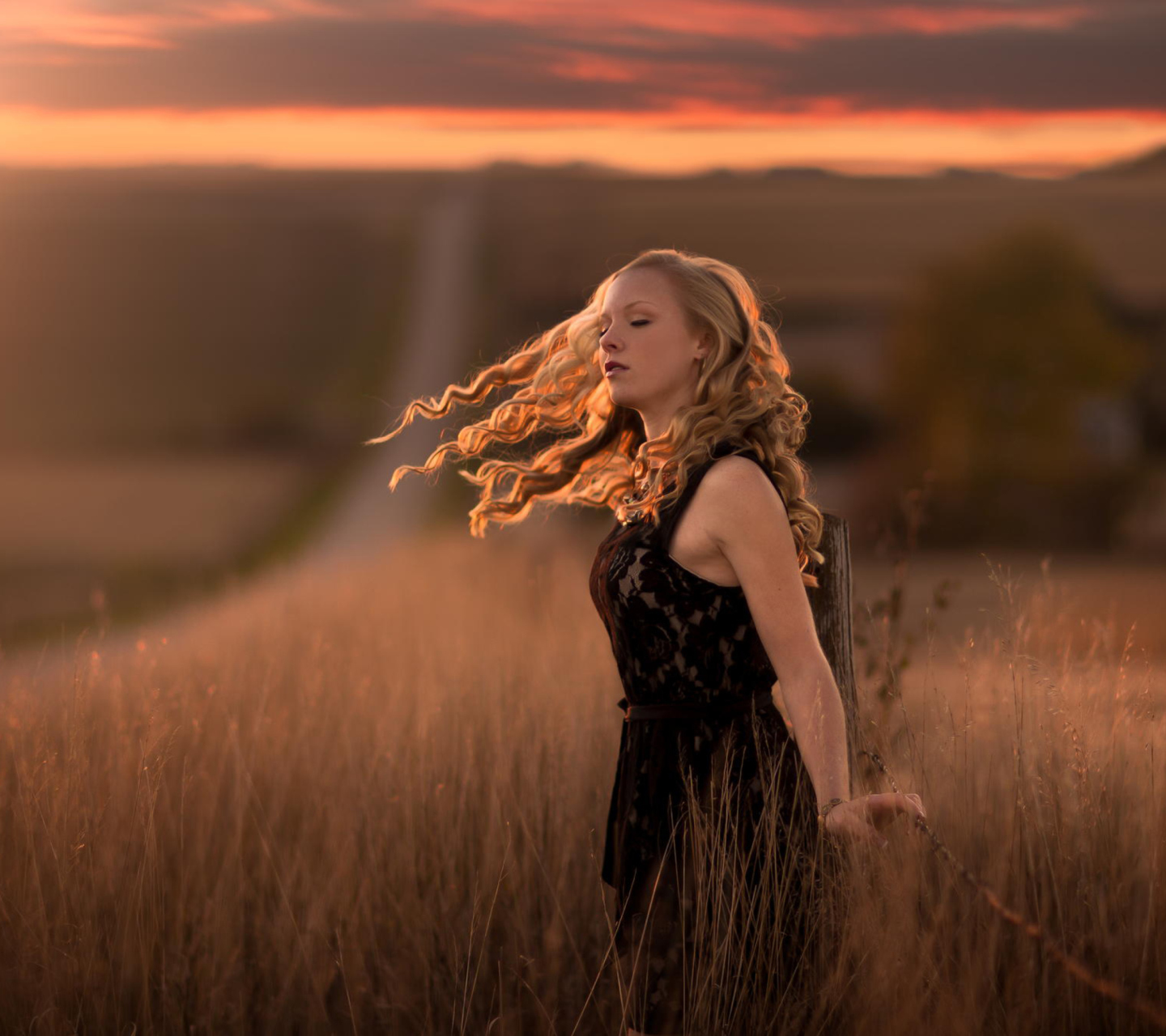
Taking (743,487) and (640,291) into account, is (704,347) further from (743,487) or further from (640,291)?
(743,487)

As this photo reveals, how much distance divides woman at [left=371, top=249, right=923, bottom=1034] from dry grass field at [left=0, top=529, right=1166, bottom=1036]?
0.47ft

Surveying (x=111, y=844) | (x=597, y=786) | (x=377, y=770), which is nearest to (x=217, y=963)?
(x=111, y=844)

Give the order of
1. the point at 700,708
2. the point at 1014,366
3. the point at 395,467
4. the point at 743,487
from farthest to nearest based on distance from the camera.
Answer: the point at 1014,366 < the point at 395,467 < the point at 700,708 < the point at 743,487

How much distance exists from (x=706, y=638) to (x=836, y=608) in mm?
788

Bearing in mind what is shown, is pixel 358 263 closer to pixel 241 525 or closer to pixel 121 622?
pixel 241 525

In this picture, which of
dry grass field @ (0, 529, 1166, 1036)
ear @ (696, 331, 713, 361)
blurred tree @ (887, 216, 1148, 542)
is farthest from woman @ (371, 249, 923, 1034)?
blurred tree @ (887, 216, 1148, 542)

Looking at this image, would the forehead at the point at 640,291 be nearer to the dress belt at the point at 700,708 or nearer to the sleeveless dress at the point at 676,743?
the sleeveless dress at the point at 676,743

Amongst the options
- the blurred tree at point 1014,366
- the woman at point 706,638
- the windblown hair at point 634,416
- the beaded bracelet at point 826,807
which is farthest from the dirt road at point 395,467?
the blurred tree at point 1014,366

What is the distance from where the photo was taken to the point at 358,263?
61781 mm

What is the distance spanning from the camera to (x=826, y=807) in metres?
2.37

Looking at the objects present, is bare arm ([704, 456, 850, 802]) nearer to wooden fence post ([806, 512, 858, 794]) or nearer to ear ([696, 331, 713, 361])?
ear ([696, 331, 713, 361])

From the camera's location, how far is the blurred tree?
4747cm

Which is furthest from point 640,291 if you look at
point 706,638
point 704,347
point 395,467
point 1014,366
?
point 1014,366

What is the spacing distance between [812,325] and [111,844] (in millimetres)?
47240
